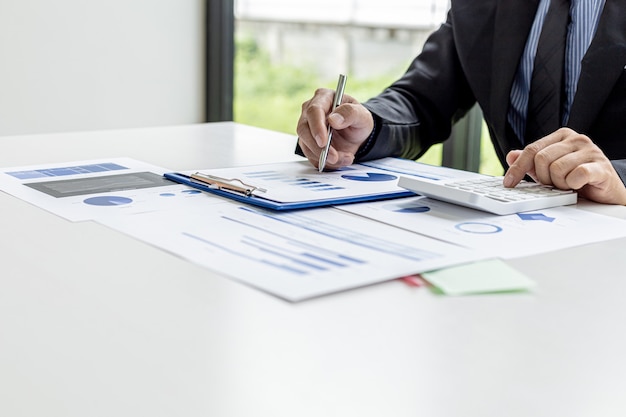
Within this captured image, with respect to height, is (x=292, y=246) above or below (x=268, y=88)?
above

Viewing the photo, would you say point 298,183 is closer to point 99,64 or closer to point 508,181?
point 508,181

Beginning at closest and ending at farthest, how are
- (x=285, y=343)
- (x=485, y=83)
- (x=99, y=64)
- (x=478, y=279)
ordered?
(x=285, y=343), (x=478, y=279), (x=485, y=83), (x=99, y=64)

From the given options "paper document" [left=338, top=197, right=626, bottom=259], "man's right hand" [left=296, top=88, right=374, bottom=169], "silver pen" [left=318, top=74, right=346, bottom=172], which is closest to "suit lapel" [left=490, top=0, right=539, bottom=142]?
"man's right hand" [left=296, top=88, right=374, bottom=169]

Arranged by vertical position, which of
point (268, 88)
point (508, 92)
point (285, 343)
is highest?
point (508, 92)

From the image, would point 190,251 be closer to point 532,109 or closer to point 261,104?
point 532,109

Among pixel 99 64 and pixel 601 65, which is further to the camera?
pixel 99 64

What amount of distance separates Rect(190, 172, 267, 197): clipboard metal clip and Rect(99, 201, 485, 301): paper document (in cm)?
4

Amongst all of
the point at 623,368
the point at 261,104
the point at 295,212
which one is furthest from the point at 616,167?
the point at 261,104

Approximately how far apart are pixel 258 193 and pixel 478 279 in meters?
0.36

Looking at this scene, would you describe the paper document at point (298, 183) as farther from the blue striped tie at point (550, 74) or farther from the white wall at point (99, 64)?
the white wall at point (99, 64)

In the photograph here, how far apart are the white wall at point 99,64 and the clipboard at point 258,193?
196 cm

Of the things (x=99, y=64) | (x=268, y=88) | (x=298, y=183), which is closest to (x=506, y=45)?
(x=298, y=183)

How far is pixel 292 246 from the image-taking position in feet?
2.54

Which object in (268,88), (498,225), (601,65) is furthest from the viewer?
(268,88)
